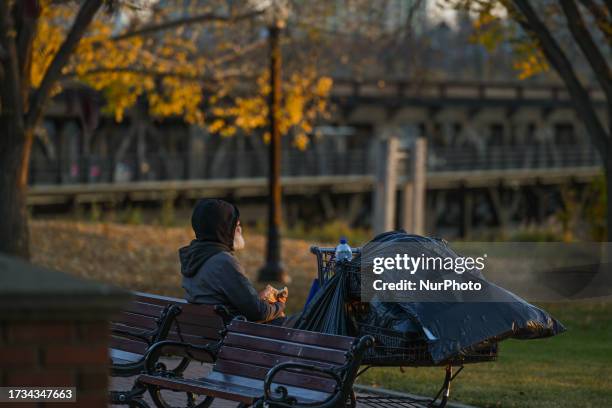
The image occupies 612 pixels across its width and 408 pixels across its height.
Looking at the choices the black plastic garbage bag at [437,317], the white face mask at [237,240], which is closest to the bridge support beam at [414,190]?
the white face mask at [237,240]

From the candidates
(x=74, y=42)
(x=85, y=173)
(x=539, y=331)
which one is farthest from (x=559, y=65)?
(x=85, y=173)

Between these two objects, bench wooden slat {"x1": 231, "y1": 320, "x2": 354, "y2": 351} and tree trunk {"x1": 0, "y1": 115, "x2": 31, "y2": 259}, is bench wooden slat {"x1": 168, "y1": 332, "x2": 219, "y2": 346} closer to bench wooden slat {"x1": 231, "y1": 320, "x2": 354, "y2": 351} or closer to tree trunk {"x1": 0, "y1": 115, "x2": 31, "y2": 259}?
bench wooden slat {"x1": 231, "y1": 320, "x2": 354, "y2": 351}

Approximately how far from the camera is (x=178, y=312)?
25.0 feet

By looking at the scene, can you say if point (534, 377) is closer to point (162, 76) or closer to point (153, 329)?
point (153, 329)

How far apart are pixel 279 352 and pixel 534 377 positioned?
15.5 ft

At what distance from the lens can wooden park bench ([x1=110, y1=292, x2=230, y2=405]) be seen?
24.5 ft

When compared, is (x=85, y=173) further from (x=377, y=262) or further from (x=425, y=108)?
(x=377, y=262)

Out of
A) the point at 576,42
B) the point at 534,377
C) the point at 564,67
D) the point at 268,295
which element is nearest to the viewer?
the point at 268,295

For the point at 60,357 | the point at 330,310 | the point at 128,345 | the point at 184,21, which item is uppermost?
the point at 184,21

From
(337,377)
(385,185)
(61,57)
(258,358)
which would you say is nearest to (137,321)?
(258,358)

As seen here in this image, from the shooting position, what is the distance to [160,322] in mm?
7609

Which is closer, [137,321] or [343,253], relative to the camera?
[343,253]

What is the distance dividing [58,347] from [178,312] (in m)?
3.70

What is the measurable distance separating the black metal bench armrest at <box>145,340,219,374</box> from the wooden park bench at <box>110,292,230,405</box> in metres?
0.01
